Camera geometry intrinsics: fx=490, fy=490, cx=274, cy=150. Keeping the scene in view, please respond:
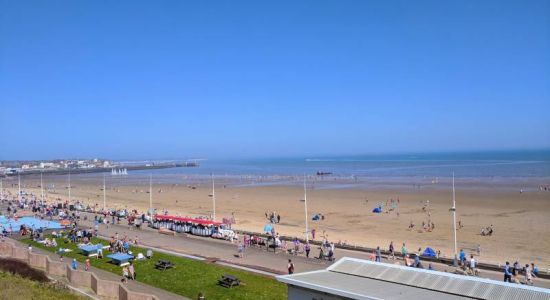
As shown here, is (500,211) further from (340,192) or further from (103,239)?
(103,239)

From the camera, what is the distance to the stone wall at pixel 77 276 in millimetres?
16425

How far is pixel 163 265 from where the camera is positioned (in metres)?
22.0

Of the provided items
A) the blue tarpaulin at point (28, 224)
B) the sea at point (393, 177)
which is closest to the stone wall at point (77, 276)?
the blue tarpaulin at point (28, 224)

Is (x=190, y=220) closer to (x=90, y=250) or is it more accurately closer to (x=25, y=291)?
(x=90, y=250)

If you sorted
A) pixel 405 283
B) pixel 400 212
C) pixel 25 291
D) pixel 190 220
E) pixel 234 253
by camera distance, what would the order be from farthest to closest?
pixel 400 212 → pixel 190 220 → pixel 234 253 → pixel 25 291 → pixel 405 283

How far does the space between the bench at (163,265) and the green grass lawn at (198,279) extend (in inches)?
10.8

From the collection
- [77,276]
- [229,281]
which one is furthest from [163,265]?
[229,281]

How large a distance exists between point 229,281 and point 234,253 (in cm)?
715

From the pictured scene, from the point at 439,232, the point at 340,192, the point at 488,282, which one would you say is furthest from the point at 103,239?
the point at 340,192

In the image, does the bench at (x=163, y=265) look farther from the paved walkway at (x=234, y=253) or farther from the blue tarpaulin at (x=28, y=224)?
the blue tarpaulin at (x=28, y=224)

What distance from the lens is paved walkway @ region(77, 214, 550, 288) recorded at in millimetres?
22188

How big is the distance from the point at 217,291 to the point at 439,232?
21199 millimetres

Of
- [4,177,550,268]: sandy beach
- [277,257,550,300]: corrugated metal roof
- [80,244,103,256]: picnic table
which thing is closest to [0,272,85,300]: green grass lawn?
[277,257,550,300]: corrugated metal roof

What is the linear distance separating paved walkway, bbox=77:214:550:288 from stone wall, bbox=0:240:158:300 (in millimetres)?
6620
